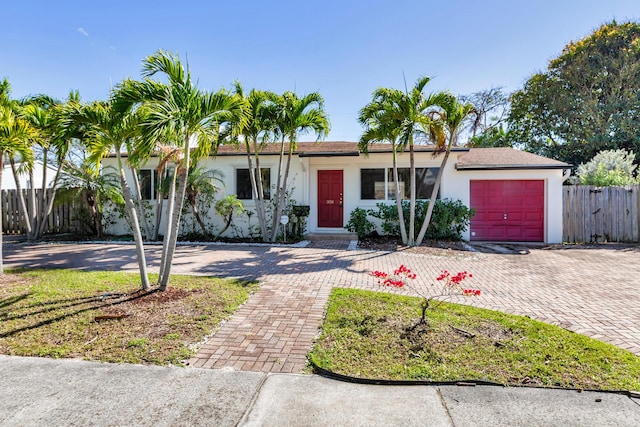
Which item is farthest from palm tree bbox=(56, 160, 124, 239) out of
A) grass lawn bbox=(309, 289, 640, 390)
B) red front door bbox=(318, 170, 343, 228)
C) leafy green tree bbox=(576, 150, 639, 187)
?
leafy green tree bbox=(576, 150, 639, 187)

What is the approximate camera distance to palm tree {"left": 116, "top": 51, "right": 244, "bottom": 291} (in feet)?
14.7

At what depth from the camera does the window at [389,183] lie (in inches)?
480

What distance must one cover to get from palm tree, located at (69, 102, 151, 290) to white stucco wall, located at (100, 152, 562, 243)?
6.96 m

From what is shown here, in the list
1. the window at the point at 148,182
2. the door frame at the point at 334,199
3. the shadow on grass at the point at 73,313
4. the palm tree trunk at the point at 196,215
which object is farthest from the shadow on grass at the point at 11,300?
the door frame at the point at 334,199

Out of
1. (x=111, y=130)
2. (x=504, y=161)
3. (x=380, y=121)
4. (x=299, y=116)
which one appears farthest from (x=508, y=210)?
(x=111, y=130)

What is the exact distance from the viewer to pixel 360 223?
37.6 ft

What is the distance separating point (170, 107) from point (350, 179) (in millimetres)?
8494

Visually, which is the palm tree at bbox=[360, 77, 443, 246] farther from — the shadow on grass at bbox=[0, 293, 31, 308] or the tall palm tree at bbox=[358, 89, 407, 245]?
the shadow on grass at bbox=[0, 293, 31, 308]

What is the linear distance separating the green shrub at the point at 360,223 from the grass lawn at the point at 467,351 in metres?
6.93

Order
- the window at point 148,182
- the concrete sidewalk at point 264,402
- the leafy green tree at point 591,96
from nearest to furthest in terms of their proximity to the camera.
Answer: the concrete sidewalk at point 264,402 < the window at point 148,182 < the leafy green tree at point 591,96

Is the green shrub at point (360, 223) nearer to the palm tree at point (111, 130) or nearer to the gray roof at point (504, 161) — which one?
the gray roof at point (504, 161)

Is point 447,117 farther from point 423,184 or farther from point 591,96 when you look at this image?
point 591,96

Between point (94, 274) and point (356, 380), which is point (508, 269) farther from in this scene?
point (94, 274)

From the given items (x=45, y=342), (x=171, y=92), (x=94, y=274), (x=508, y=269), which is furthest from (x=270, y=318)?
(x=508, y=269)
